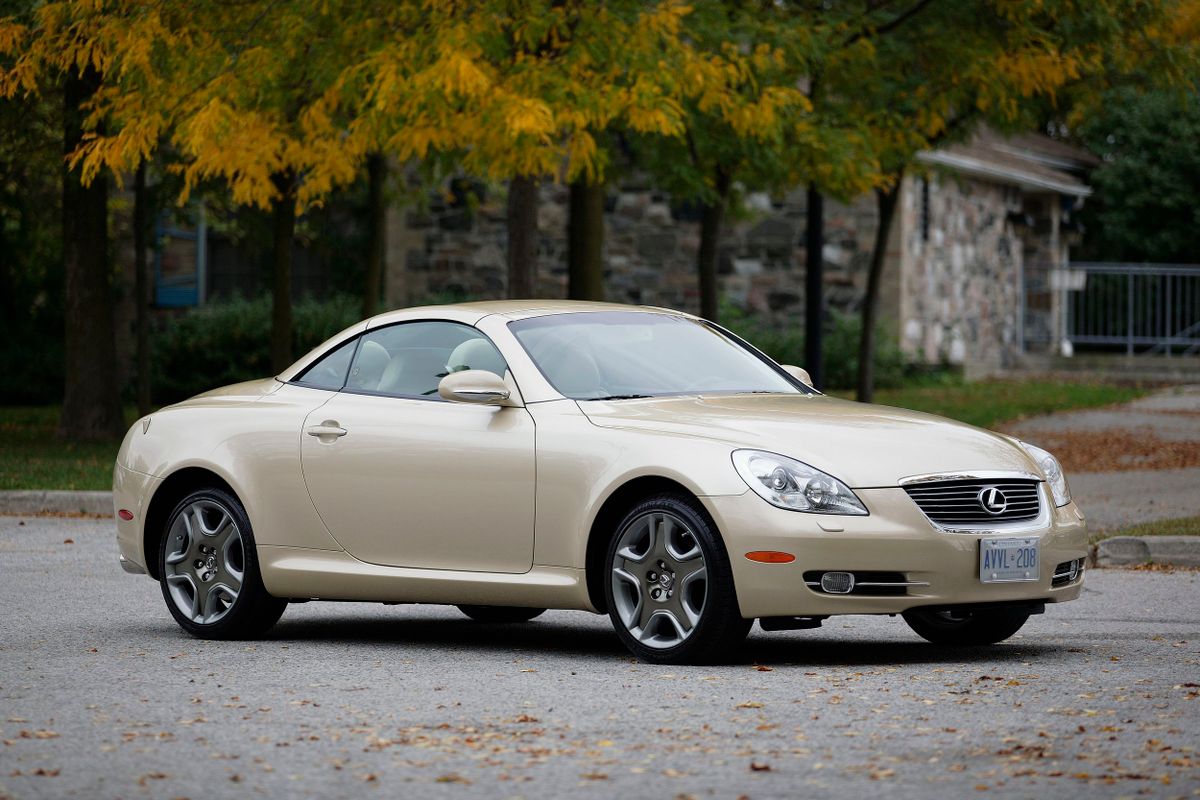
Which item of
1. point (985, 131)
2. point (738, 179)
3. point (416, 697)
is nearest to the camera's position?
point (416, 697)

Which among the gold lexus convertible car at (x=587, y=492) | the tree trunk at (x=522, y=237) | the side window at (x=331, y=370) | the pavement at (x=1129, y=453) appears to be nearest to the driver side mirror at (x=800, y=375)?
the gold lexus convertible car at (x=587, y=492)

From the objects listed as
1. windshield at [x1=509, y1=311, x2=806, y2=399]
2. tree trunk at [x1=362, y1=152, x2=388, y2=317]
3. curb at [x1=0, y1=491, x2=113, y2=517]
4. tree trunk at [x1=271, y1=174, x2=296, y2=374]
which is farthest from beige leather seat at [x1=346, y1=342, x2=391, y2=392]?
tree trunk at [x1=362, y1=152, x2=388, y2=317]

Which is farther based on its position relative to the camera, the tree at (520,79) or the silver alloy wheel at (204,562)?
the tree at (520,79)

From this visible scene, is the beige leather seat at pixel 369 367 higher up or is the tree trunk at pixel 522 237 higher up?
the tree trunk at pixel 522 237

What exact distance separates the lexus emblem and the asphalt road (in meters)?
0.64

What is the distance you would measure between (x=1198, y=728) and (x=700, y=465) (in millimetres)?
2221

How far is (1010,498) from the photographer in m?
8.17

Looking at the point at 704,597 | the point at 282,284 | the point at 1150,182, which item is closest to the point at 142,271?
the point at 282,284

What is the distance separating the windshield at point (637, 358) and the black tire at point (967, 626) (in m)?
1.21

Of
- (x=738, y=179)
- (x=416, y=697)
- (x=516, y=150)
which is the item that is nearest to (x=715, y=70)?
(x=516, y=150)

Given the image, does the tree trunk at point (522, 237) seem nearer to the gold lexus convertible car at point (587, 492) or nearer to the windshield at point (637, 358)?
the gold lexus convertible car at point (587, 492)

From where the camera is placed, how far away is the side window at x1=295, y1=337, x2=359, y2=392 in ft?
30.9

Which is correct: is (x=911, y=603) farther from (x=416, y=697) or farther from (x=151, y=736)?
(x=151, y=736)

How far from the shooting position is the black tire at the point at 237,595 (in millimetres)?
9203
